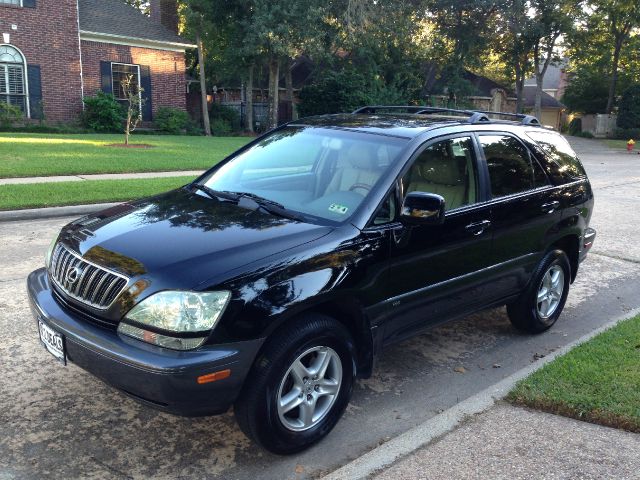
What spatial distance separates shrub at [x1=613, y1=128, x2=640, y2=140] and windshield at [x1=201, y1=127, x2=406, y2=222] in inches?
1719

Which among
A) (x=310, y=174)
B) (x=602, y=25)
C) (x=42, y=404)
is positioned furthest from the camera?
(x=602, y=25)

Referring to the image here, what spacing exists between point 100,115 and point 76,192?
16.4m

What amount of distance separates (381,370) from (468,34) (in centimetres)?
3317

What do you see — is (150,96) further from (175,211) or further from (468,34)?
(175,211)

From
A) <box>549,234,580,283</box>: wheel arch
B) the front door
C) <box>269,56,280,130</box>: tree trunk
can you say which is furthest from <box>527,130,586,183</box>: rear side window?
<box>269,56,280,130</box>: tree trunk

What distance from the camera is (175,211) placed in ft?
12.7

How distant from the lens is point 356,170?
165 inches

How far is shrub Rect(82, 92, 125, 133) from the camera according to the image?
1000 inches

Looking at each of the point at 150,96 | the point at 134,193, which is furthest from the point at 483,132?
the point at 150,96

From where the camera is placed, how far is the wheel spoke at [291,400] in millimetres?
3266

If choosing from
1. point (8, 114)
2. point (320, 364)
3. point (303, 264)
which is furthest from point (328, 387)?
point (8, 114)

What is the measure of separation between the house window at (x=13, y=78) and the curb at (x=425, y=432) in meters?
24.6

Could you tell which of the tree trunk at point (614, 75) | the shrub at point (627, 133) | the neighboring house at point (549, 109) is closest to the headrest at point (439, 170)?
the shrub at point (627, 133)

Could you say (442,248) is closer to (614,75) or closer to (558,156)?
(558,156)
